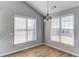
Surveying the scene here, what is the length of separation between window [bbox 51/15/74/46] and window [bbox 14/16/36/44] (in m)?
1.45

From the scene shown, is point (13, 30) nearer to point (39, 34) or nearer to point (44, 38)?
point (39, 34)

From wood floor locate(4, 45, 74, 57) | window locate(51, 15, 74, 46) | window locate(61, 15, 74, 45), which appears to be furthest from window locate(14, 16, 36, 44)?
window locate(61, 15, 74, 45)

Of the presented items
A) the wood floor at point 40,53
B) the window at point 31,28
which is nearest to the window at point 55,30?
the wood floor at point 40,53

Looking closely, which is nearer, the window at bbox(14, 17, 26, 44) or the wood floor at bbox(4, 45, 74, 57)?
the wood floor at bbox(4, 45, 74, 57)

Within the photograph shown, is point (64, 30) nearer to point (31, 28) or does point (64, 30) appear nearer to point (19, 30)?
point (31, 28)

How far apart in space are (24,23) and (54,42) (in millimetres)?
2305

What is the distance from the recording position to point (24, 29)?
455 cm

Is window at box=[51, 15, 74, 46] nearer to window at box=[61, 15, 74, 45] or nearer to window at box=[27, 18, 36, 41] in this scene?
window at box=[61, 15, 74, 45]

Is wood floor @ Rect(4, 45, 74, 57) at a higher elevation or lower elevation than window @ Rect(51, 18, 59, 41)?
lower

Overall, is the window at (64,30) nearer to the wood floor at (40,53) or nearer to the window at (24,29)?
the wood floor at (40,53)

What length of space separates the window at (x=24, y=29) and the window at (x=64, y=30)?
1453 millimetres

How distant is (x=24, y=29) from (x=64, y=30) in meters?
2.42

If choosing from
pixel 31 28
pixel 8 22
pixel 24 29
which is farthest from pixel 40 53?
pixel 8 22

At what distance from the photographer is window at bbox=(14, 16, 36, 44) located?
409cm
